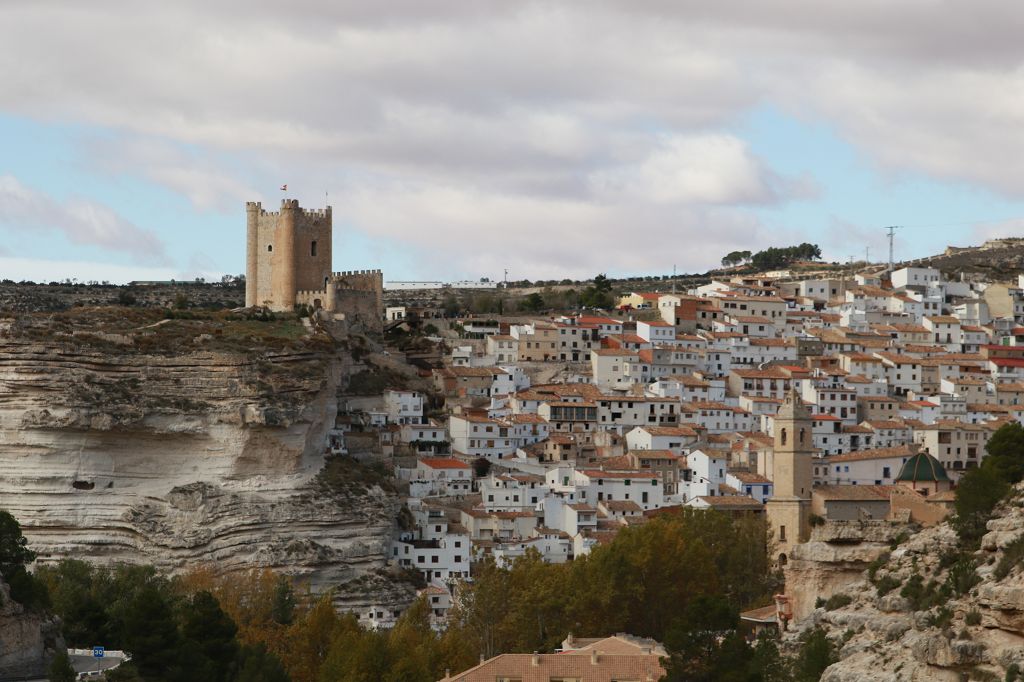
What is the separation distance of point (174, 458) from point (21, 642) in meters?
29.3

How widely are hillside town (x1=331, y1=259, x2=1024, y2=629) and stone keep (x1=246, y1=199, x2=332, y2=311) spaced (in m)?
6.25

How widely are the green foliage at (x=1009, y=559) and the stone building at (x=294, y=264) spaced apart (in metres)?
53.8

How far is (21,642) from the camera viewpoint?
40.5m

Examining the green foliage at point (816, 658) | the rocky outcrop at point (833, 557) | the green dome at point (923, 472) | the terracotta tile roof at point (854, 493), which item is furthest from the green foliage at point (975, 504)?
the green dome at point (923, 472)

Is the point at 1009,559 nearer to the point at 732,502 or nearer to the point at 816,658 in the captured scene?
the point at 816,658

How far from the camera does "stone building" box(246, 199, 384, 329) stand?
277 ft

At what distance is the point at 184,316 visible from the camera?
77125 mm

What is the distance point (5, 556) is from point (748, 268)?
91080mm

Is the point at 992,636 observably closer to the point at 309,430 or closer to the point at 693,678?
the point at 693,678

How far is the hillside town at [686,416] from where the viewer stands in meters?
68.1

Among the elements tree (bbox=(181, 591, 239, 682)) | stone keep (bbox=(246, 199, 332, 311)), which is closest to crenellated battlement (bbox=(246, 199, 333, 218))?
stone keep (bbox=(246, 199, 332, 311))

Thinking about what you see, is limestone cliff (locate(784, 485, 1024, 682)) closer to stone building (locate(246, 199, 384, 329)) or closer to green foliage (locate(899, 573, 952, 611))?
green foliage (locate(899, 573, 952, 611))

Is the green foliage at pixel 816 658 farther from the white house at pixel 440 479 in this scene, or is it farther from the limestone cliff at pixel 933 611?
the white house at pixel 440 479

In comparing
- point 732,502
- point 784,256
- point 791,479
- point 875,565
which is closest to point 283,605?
point 791,479
